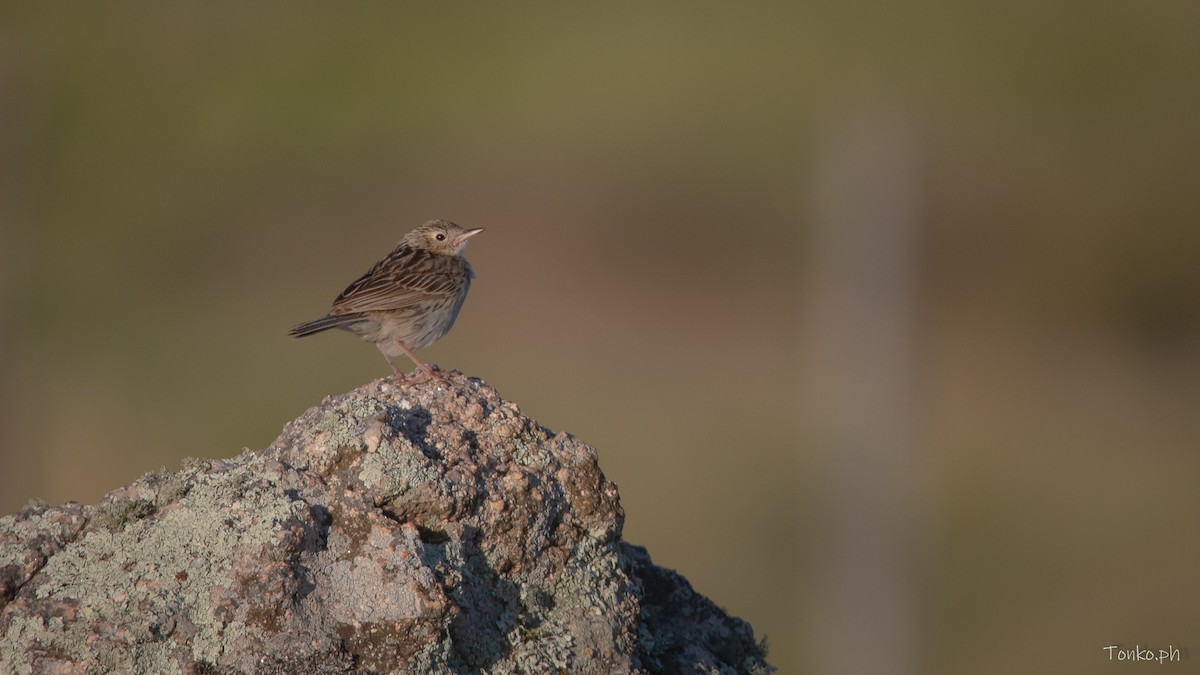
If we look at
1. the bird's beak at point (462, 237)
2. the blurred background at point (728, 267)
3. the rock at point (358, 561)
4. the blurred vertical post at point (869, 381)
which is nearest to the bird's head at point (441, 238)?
the bird's beak at point (462, 237)

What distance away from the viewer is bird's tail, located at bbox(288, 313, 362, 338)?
754cm

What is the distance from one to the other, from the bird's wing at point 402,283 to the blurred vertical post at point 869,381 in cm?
438

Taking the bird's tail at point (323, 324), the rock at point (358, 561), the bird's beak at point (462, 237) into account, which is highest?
the bird's beak at point (462, 237)

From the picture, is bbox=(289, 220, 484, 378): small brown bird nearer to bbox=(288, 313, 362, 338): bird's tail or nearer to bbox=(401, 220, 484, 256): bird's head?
bbox=(288, 313, 362, 338): bird's tail

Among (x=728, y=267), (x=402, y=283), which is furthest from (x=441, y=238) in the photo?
(x=728, y=267)

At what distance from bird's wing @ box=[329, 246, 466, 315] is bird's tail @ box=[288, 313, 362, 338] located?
1.8 inches

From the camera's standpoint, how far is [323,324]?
766 cm

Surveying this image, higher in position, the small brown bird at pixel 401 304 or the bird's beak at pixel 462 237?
the bird's beak at pixel 462 237

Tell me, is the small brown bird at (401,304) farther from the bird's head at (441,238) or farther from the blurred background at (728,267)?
the blurred background at (728,267)

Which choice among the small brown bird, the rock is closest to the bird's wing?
the small brown bird

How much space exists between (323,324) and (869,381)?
5.74 metres

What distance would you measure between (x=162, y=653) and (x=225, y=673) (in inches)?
7.1

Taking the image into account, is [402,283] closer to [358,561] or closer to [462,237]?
[462,237]

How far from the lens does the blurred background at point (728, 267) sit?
521 inches
